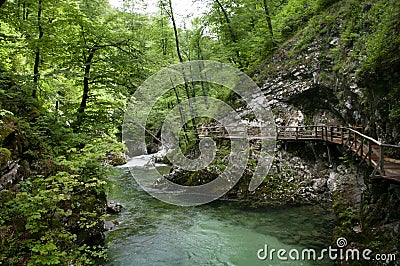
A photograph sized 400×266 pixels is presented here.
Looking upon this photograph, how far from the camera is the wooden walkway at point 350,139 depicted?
6537mm

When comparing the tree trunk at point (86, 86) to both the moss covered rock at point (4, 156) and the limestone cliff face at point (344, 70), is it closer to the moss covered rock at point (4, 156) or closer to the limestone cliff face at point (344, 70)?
the moss covered rock at point (4, 156)

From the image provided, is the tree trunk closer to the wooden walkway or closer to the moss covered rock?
the moss covered rock

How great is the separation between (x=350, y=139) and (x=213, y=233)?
611 cm

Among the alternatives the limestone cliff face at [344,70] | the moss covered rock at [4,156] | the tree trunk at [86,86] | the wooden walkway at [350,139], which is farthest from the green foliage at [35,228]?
the limestone cliff face at [344,70]

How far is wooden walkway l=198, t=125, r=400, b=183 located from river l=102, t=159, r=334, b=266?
10.3 feet

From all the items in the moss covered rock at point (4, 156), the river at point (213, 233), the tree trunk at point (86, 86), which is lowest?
the river at point (213, 233)

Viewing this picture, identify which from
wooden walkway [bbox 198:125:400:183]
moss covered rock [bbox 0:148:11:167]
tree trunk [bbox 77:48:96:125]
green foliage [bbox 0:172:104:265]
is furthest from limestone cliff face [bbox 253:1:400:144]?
moss covered rock [bbox 0:148:11:167]

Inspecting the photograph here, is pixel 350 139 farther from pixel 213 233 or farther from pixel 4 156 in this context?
pixel 4 156

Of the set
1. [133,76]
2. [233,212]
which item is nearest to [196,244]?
[233,212]

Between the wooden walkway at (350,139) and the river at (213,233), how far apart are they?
10.3 feet

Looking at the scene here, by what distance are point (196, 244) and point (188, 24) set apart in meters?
19.1

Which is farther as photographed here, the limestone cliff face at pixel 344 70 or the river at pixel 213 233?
the river at pixel 213 233

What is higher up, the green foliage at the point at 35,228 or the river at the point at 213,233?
the green foliage at the point at 35,228

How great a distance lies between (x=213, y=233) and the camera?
1036 centimetres
